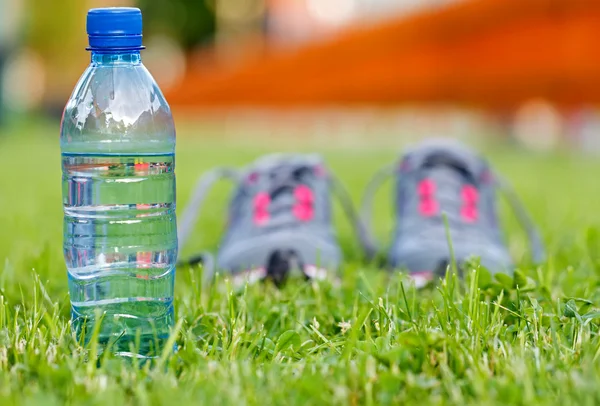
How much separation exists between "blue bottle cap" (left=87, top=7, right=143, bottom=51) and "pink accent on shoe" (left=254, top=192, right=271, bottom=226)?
113 cm

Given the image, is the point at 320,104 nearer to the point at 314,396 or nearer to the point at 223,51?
the point at 314,396

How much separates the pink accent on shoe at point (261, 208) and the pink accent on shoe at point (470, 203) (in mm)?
617

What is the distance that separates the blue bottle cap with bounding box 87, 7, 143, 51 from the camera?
54.8 inches

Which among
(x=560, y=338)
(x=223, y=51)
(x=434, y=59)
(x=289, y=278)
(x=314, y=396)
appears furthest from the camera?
(x=223, y=51)

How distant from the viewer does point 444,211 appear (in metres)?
2.54

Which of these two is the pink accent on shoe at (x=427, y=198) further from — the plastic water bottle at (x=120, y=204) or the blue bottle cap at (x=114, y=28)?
the blue bottle cap at (x=114, y=28)

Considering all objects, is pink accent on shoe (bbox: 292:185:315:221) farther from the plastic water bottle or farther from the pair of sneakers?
the plastic water bottle

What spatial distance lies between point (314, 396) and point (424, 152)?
1.57 meters

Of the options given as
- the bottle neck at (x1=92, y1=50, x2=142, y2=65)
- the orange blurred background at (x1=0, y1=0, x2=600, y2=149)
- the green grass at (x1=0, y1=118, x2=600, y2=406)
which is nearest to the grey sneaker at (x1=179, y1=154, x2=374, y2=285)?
the green grass at (x1=0, y1=118, x2=600, y2=406)

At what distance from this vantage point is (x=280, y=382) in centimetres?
134

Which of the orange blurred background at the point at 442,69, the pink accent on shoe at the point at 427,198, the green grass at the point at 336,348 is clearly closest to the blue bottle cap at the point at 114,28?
the green grass at the point at 336,348

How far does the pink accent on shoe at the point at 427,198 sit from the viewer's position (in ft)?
8.43

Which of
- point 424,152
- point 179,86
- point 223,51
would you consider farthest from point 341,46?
point 223,51

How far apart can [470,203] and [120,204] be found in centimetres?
137
